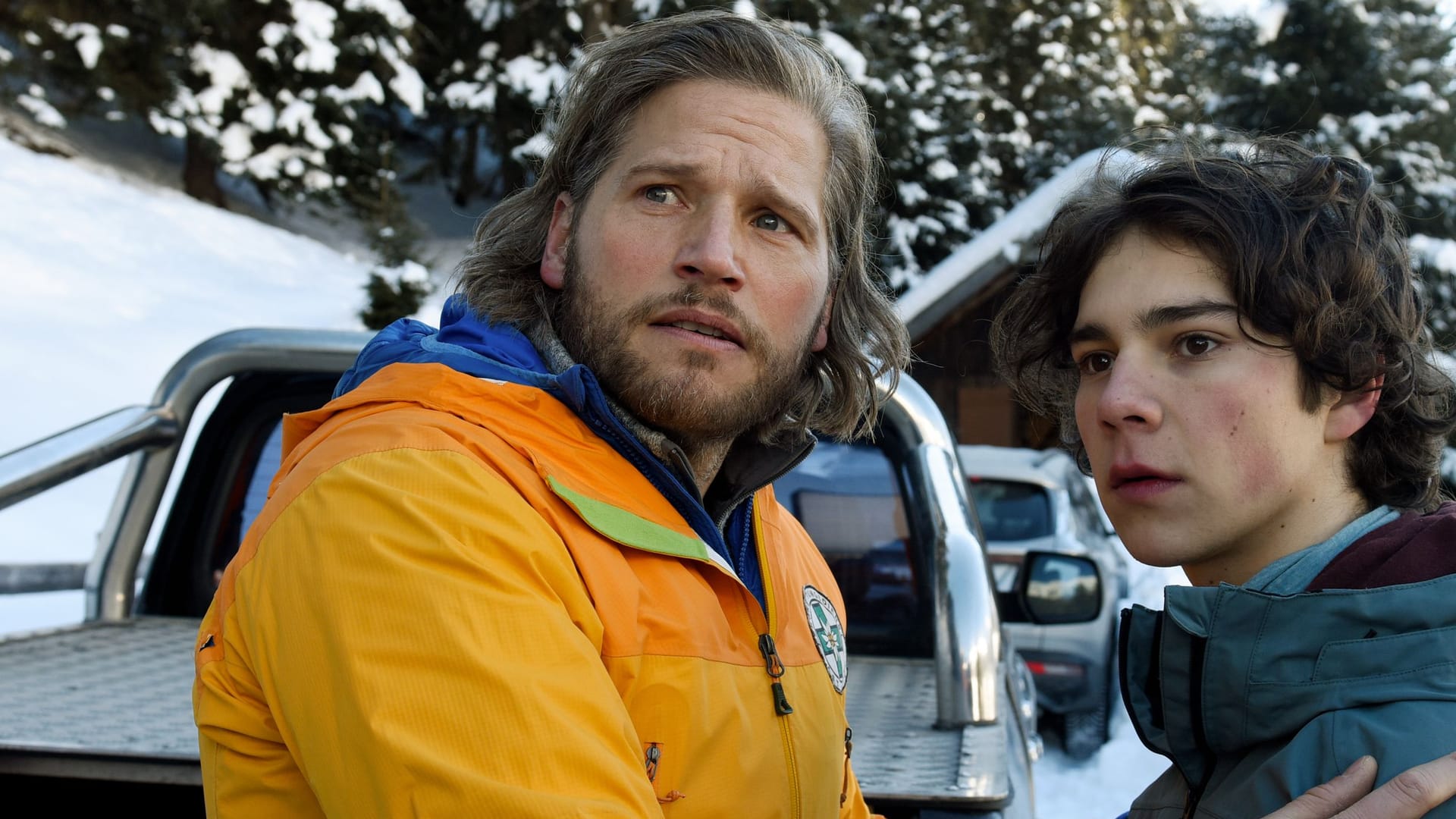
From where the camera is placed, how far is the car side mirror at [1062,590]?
10.2 feet

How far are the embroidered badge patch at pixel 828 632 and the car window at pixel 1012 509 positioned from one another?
4.55m

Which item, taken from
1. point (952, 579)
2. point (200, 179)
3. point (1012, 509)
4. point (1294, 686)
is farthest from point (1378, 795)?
point (200, 179)

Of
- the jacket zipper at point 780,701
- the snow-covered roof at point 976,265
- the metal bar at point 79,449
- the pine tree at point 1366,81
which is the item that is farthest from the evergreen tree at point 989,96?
the jacket zipper at point 780,701

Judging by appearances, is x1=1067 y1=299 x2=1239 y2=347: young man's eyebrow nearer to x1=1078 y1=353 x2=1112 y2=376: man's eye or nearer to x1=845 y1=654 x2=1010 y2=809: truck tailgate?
x1=1078 y1=353 x2=1112 y2=376: man's eye

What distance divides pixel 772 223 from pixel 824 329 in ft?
1.45

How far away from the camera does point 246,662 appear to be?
133 centimetres

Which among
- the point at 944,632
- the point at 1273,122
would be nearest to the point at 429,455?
the point at 944,632

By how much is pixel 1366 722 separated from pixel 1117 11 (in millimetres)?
26261

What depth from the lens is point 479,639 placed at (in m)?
1.18

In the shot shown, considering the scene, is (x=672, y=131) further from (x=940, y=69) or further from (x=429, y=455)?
(x=940, y=69)

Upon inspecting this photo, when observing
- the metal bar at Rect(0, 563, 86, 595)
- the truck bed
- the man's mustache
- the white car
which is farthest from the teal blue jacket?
the metal bar at Rect(0, 563, 86, 595)

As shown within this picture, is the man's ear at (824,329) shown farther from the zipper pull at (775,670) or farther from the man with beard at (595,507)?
the zipper pull at (775,670)

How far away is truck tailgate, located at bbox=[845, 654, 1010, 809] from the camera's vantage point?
2.02 m

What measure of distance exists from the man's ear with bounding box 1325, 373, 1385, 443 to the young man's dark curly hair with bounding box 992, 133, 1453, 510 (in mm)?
22
